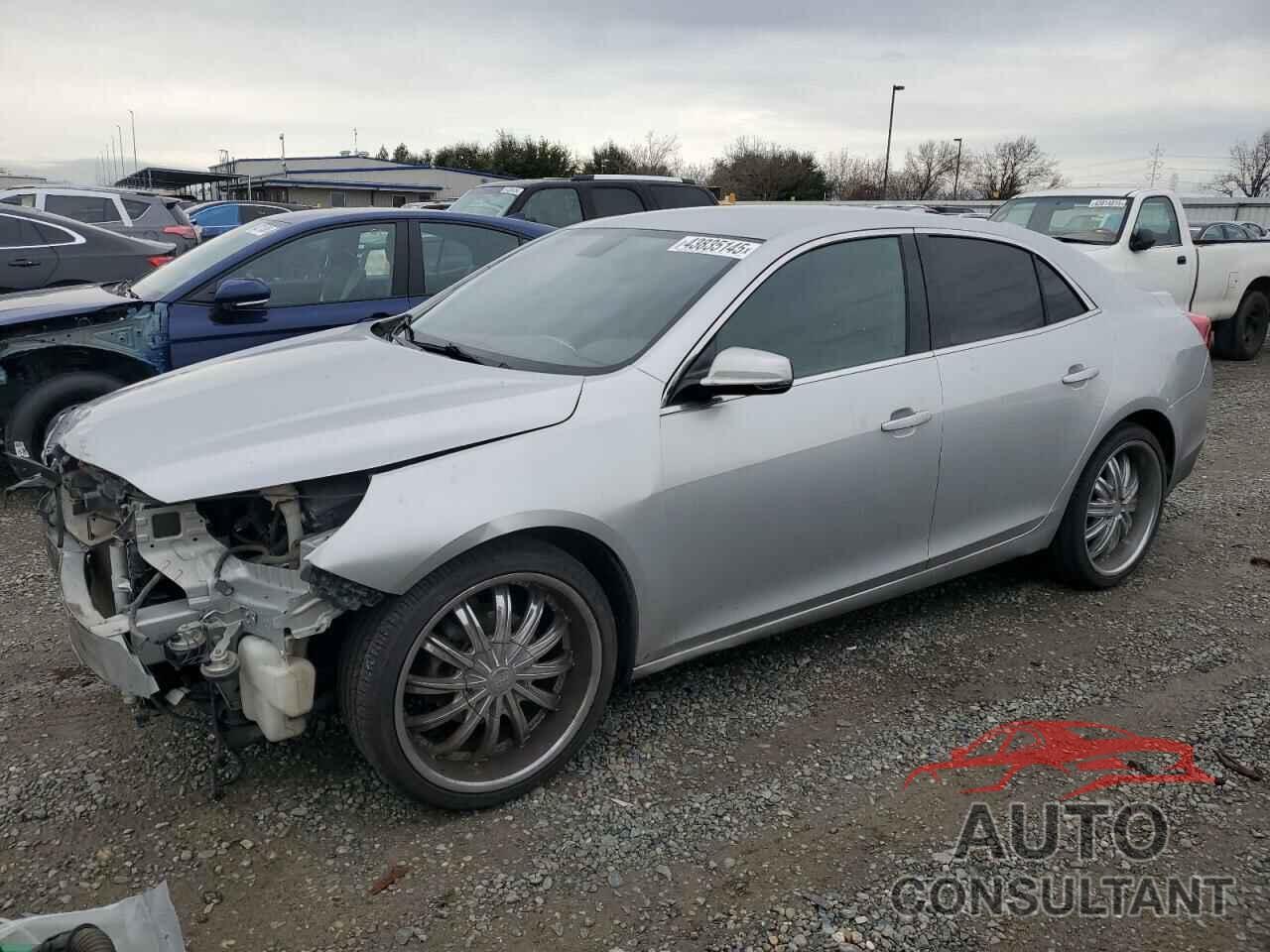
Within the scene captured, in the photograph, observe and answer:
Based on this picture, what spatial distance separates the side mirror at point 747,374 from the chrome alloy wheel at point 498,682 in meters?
0.74

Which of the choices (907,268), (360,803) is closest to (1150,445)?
(907,268)

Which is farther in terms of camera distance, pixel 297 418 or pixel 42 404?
pixel 42 404

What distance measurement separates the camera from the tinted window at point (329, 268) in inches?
236

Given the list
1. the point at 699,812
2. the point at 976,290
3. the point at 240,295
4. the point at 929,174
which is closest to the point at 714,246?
the point at 976,290

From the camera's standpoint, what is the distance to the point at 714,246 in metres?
3.52

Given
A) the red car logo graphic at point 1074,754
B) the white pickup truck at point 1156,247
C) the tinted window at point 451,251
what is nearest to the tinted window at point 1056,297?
the red car logo graphic at point 1074,754

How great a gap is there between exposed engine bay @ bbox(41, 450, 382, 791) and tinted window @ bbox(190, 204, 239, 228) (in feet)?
69.9

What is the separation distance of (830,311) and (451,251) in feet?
11.8

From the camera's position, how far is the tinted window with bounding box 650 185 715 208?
9.77m

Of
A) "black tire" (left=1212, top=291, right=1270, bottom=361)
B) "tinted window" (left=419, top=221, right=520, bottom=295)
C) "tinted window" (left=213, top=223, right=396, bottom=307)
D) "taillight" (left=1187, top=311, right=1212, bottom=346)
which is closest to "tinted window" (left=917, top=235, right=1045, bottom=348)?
"taillight" (left=1187, top=311, right=1212, bottom=346)

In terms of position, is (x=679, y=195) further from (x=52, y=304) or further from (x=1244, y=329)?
(x=1244, y=329)

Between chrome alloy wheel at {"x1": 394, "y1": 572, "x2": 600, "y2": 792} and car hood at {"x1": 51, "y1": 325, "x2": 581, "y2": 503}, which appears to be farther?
chrome alloy wheel at {"x1": 394, "y1": 572, "x2": 600, "y2": 792}

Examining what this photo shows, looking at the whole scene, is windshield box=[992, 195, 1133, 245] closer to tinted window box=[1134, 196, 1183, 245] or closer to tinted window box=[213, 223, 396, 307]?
tinted window box=[1134, 196, 1183, 245]

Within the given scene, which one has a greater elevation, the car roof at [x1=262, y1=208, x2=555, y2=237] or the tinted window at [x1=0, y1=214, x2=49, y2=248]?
the car roof at [x1=262, y1=208, x2=555, y2=237]
